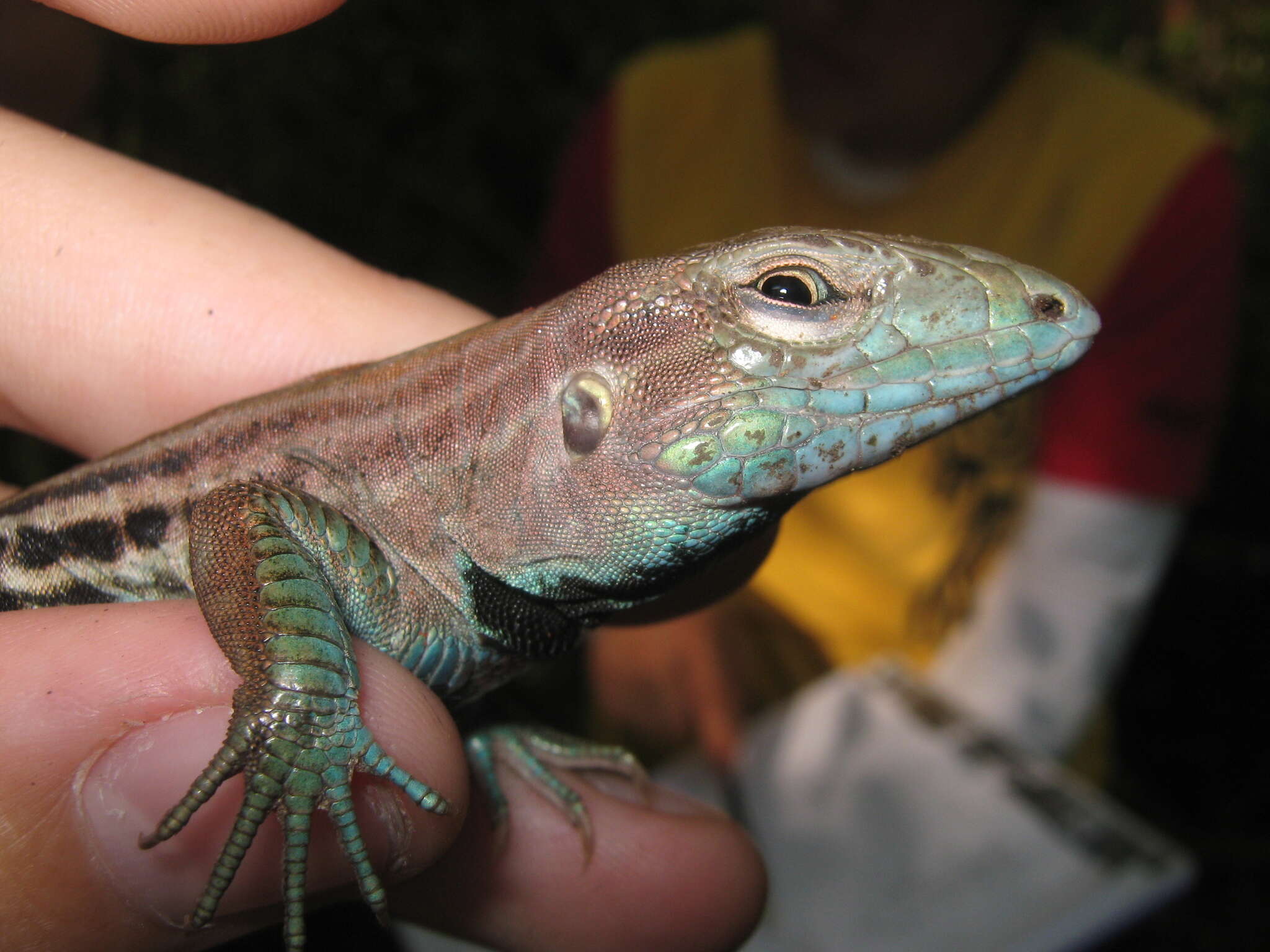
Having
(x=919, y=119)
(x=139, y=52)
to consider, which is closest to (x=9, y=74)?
(x=139, y=52)

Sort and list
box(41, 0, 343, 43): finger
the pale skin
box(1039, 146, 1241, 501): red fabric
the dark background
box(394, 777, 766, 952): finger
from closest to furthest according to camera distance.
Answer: box(41, 0, 343, 43): finger
the pale skin
box(394, 777, 766, 952): finger
the dark background
box(1039, 146, 1241, 501): red fabric

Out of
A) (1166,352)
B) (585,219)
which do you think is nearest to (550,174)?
(585,219)

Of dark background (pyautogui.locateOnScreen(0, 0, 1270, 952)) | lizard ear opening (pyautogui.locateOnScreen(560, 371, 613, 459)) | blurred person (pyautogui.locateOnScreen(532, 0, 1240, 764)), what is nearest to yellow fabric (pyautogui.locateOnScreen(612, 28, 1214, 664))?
blurred person (pyautogui.locateOnScreen(532, 0, 1240, 764))

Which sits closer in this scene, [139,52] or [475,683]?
[139,52]

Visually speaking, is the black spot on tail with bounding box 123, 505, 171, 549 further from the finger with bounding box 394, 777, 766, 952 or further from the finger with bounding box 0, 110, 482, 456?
the finger with bounding box 394, 777, 766, 952

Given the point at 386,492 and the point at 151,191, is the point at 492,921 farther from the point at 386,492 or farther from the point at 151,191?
the point at 151,191

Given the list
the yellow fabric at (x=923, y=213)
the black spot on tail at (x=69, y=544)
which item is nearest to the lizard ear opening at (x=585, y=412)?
the black spot on tail at (x=69, y=544)

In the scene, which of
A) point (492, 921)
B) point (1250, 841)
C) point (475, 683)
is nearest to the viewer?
point (475, 683)
